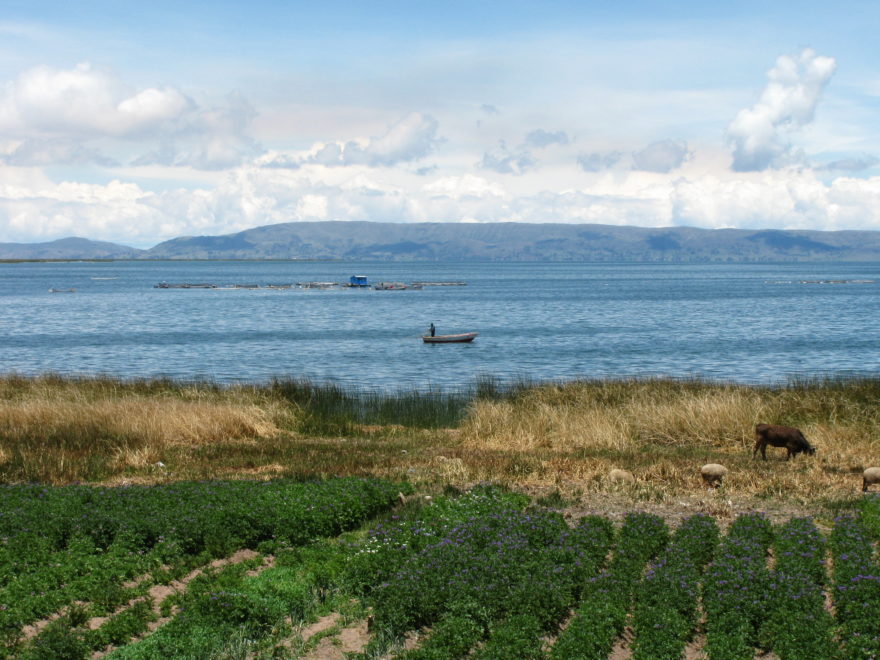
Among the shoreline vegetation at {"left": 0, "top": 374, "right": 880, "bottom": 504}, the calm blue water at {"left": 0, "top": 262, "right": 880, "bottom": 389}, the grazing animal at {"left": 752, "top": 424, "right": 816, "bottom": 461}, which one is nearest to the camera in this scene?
the shoreline vegetation at {"left": 0, "top": 374, "right": 880, "bottom": 504}

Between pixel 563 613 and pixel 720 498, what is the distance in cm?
616

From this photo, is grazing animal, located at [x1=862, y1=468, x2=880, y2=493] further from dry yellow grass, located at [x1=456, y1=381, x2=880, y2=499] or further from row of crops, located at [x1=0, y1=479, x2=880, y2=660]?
row of crops, located at [x1=0, y1=479, x2=880, y2=660]

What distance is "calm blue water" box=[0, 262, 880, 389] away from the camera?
48312mm

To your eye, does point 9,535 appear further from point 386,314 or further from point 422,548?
point 386,314

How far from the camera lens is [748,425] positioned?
23.1 meters

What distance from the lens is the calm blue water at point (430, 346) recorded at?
48312mm

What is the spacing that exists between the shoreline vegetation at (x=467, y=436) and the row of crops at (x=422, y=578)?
3.04 m

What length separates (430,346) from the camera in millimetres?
59594

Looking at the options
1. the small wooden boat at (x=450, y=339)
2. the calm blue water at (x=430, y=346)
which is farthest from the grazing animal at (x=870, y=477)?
the small wooden boat at (x=450, y=339)

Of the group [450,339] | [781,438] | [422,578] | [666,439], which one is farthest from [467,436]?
[450,339]

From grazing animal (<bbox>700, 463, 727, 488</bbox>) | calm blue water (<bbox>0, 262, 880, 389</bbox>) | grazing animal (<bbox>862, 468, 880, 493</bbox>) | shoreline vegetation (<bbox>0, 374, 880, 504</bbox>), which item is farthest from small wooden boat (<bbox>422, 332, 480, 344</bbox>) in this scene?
grazing animal (<bbox>862, 468, 880, 493</bbox>)

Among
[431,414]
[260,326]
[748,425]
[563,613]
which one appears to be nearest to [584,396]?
[431,414]

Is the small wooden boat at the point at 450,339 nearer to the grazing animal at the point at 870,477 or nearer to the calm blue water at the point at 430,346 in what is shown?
the calm blue water at the point at 430,346

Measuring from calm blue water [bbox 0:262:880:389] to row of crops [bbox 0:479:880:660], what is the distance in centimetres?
2347
